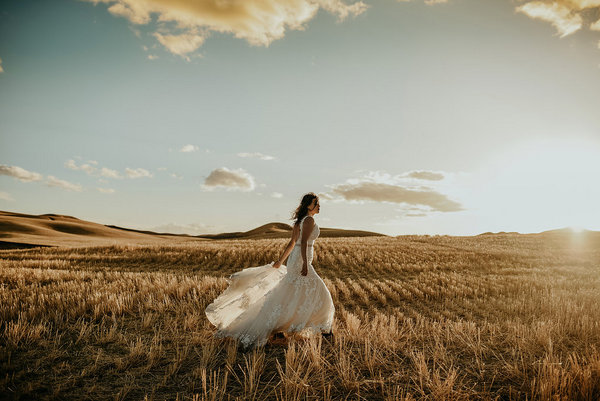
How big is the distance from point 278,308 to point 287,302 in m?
0.19

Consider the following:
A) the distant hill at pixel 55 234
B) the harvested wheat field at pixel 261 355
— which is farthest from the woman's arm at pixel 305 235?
the distant hill at pixel 55 234

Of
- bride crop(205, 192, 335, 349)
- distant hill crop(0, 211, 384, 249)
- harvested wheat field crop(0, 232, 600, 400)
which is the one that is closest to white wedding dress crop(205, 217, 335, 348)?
bride crop(205, 192, 335, 349)

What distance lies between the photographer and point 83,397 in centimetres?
379

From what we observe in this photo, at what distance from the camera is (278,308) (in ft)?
17.5

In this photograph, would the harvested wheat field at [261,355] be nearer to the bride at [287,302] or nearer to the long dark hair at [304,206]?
the bride at [287,302]

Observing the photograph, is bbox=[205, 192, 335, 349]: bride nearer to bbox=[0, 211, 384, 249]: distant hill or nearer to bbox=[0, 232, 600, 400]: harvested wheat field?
bbox=[0, 232, 600, 400]: harvested wheat field

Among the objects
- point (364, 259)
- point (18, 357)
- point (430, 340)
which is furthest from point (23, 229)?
point (430, 340)

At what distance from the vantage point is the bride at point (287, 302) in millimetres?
5254

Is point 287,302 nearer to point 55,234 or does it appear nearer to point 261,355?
point 261,355

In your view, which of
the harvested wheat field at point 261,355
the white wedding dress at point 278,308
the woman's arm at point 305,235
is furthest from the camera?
the woman's arm at point 305,235

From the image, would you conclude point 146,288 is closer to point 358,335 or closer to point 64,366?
point 64,366

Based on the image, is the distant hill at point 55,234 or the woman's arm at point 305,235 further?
the distant hill at point 55,234

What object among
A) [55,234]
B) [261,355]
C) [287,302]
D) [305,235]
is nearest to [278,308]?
[287,302]

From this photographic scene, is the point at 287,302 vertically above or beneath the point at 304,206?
beneath
